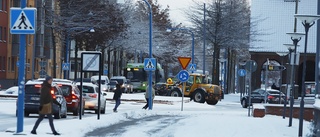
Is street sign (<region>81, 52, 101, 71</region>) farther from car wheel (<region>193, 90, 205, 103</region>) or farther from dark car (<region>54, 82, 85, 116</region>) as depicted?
car wheel (<region>193, 90, 205, 103</region>)

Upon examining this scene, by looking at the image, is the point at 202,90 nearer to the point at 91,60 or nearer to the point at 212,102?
the point at 212,102

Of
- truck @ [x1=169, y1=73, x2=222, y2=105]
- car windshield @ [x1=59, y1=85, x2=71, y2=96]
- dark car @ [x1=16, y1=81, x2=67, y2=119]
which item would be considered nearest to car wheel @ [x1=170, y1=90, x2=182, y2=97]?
truck @ [x1=169, y1=73, x2=222, y2=105]

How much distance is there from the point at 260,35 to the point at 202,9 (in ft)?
26.1

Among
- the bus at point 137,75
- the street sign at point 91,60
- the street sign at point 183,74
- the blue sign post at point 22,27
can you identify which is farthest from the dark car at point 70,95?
the bus at point 137,75

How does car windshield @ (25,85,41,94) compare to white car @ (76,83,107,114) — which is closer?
car windshield @ (25,85,41,94)

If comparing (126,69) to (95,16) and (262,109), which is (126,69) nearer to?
(95,16)

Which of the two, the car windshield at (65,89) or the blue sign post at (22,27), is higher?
the blue sign post at (22,27)

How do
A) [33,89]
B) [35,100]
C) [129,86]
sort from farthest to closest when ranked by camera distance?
[129,86] → [33,89] → [35,100]

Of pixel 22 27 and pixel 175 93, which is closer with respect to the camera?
pixel 22 27

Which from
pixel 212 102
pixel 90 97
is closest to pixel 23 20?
pixel 90 97

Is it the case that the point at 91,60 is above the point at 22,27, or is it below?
below

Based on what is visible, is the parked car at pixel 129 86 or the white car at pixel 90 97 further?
the parked car at pixel 129 86

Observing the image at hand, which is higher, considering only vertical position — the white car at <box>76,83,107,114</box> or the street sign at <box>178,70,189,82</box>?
the street sign at <box>178,70,189,82</box>

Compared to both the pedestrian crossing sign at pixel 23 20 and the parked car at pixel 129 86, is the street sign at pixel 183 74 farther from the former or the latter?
the parked car at pixel 129 86
